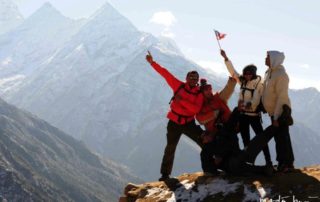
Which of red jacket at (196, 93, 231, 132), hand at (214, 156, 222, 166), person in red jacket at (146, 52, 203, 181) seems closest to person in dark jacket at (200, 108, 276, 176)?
hand at (214, 156, 222, 166)

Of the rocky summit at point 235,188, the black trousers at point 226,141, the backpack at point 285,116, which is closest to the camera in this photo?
the rocky summit at point 235,188

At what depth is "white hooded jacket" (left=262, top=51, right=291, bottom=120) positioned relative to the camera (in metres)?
15.0

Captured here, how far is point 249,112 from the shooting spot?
15.8 meters

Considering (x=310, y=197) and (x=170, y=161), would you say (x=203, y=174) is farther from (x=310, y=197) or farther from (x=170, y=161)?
(x=310, y=197)

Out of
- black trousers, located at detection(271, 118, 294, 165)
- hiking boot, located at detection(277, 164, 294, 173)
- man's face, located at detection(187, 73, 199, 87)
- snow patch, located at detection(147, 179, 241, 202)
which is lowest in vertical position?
snow patch, located at detection(147, 179, 241, 202)

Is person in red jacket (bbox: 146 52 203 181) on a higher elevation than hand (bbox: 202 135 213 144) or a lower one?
higher

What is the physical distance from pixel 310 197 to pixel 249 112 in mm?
3713

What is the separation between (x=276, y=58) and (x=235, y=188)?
13.8ft

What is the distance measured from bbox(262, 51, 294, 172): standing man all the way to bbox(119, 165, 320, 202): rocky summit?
1.83 feet

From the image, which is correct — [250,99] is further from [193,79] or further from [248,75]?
[193,79]

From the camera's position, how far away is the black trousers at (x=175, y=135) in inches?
676

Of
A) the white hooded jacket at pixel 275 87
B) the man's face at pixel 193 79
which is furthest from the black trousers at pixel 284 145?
the man's face at pixel 193 79

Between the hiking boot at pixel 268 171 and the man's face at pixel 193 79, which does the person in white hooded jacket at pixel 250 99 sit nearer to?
the hiking boot at pixel 268 171

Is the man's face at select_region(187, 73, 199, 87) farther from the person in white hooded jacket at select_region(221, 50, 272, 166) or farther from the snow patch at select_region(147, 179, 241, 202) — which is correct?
the snow patch at select_region(147, 179, 241, 202)
